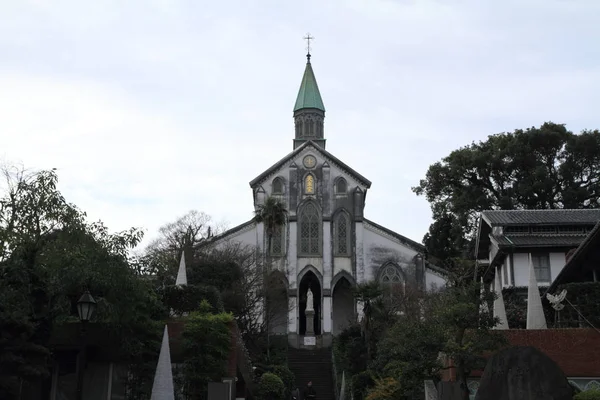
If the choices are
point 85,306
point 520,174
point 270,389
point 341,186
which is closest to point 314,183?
point 341,186

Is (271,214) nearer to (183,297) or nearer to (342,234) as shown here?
(342,234)

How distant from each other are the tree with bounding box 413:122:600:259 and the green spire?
1462 centimetres

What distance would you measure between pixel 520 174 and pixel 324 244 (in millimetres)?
16337

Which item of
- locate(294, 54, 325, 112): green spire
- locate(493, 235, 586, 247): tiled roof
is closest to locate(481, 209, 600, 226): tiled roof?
locate(493, 235, 586, 247): tiled roof

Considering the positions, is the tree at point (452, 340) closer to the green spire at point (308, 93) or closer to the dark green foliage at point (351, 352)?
the dark green foliage at point (351, 352)

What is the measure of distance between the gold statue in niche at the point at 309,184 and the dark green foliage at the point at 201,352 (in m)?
38.0

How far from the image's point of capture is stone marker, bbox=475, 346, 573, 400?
→ 11797 mm

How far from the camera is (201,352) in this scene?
2081 centimetres

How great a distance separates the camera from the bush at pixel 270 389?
3086cm

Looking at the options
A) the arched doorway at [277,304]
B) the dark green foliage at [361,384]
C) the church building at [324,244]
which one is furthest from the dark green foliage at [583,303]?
the church building at [324,244]

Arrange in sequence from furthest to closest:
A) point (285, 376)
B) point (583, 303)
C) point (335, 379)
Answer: point (335, 379) < point (285, 376) < point (583, 303)

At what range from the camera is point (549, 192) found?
56125 millimetres

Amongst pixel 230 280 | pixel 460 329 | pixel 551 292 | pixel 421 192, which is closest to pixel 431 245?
pixel 421 192

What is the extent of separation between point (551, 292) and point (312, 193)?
3173 cm
